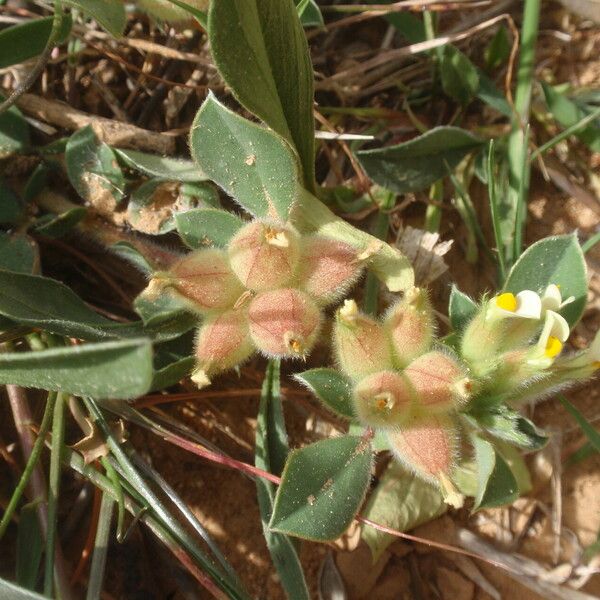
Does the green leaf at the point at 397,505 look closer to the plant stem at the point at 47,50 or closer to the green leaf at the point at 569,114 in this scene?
the green leaf at the point at 569,114

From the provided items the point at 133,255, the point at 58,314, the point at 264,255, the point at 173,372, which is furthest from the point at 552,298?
the point at 58,314

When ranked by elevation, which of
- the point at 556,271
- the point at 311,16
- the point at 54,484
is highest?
the point at 311,16

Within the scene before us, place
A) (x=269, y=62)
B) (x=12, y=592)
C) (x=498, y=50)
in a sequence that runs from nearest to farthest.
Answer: (x=12, y=592), (x=269, y=62), (x=498, y=50)

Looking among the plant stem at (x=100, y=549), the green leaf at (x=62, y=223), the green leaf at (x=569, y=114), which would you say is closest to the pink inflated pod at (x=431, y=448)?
the plant stem at (x=100, y=549)

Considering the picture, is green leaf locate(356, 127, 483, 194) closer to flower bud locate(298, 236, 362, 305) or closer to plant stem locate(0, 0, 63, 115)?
flower bud locate(298, 236, 362, 305)

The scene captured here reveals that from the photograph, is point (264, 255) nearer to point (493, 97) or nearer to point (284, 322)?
point (284, 322)

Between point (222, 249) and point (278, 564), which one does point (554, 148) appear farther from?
point (278, 564)
